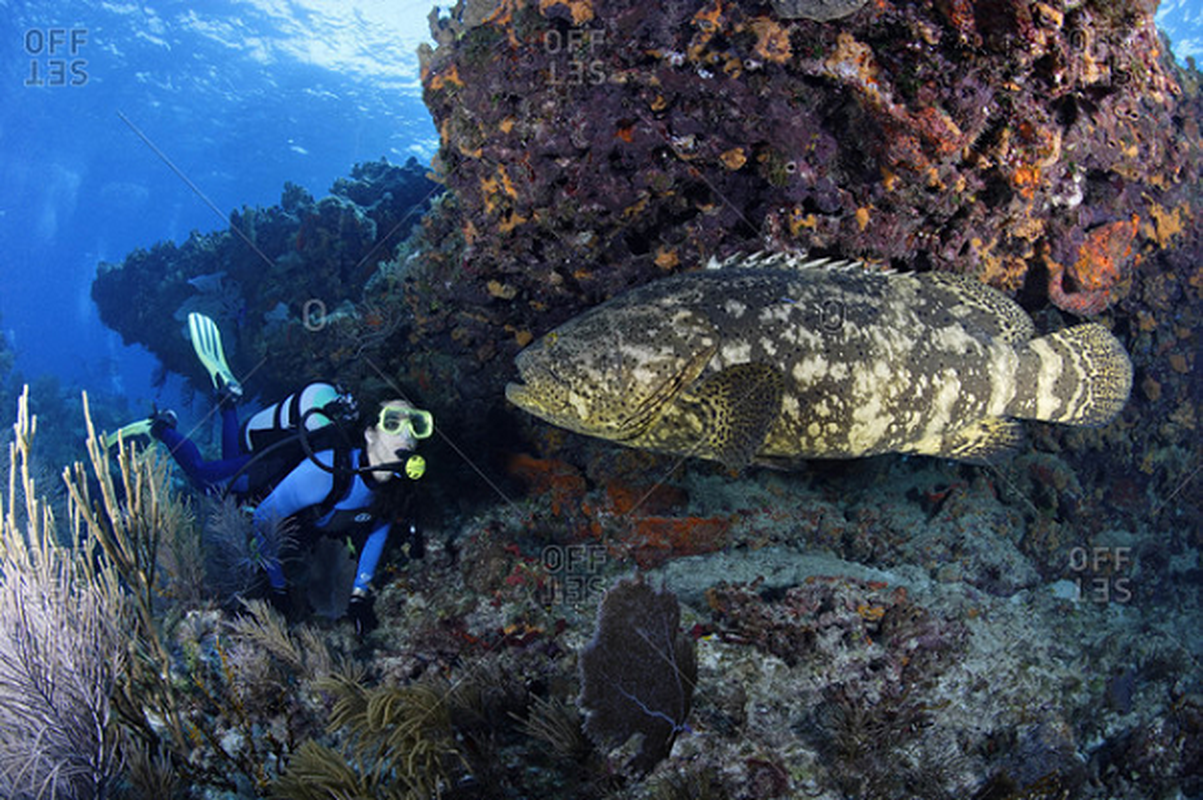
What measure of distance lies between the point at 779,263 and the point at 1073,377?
8.49 ft

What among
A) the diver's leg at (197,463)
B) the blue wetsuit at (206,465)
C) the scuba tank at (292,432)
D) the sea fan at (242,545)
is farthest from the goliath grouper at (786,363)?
the diver's leg at (197,463)

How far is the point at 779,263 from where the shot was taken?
3.73 meters

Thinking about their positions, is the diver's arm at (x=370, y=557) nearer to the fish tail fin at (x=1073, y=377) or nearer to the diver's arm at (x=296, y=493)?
the diver's arm at (x=296, y=493)

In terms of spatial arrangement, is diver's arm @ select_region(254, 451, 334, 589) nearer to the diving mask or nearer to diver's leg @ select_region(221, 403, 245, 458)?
the diving mask

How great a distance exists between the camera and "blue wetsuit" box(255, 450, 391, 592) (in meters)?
5.18

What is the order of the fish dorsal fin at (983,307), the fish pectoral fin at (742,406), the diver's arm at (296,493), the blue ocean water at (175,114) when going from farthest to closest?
the blue ocean water at (175,114)
the diver's arm at (296,493)
the fish dorsal fin at (983,307)
the fish pectoral fin at (742,406)

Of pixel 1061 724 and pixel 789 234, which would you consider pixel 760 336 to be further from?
pixel 1061 724

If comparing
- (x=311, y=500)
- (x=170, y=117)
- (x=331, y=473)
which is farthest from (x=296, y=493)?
(x=170, y=117)

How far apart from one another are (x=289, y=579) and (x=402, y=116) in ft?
201

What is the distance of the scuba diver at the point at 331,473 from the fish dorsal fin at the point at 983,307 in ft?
14.5

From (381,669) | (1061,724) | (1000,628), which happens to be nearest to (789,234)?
(1000,628)

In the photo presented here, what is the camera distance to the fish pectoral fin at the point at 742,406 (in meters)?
3.19

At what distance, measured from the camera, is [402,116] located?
5550 centimetres

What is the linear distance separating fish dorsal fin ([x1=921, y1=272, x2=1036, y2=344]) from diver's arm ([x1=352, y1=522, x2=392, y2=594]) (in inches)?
201
